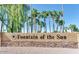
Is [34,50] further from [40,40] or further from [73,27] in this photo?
[73,27]

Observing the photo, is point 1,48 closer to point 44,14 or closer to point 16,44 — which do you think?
point 16,44

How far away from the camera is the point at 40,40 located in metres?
7.57

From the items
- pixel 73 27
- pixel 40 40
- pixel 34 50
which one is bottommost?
pixel 34 50

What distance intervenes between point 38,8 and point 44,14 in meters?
0.23

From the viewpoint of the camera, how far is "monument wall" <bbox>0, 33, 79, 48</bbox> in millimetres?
7533

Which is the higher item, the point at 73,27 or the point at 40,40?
the point at 73,27

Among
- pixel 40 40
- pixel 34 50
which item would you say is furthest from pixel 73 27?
pixel 34 50

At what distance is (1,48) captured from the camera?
7.61 metres

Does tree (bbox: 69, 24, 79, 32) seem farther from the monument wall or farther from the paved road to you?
the paved road

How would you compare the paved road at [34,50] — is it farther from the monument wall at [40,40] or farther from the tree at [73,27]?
the tree at [73,27]

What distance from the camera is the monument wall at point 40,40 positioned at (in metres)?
7.53

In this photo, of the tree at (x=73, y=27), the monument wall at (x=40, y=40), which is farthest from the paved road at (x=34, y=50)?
the tree at (x=73, y=27)
